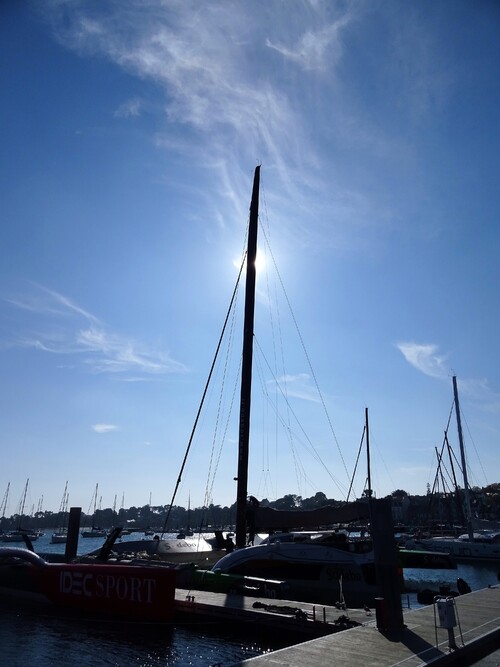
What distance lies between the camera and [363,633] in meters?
10.6

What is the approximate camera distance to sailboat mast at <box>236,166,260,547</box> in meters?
20.9

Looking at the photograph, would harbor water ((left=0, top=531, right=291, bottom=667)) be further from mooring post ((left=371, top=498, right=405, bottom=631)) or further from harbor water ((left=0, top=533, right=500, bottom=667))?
mooring post ((left=371, top=498, right=405, bottom=631))

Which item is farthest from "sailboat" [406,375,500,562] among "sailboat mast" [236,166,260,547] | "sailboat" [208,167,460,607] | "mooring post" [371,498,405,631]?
"mooring post" [371,498,405,631]

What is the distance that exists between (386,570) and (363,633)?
1356mm

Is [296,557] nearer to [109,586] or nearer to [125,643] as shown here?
[109,586]

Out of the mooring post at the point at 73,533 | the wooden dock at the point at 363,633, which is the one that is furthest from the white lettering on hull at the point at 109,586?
the mooring post at the point at 73,533

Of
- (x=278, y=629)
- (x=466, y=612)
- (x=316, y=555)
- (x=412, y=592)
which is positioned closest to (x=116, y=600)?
(x=278, y=629)

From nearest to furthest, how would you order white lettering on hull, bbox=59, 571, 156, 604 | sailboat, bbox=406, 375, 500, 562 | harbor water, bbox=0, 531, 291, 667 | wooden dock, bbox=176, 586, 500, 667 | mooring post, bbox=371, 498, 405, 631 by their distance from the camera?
wooden dock, bbox=176, 586, 500, 667
mooring post, bbox=371, 498, 405, 631
harbor water, bbox=0, 531, 291, 667
white lettering on hull, bbox=59, 571, 156, 604
sailboat, bbox=406, 375, 500, 562

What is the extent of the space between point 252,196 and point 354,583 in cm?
1824

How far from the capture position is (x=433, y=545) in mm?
46281

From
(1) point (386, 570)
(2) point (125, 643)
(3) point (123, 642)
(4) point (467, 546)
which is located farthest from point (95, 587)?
(4) point (467, 546)

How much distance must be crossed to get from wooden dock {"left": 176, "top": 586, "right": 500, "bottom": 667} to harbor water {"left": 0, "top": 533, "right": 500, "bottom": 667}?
50 cm

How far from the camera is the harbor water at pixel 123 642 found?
12.6m

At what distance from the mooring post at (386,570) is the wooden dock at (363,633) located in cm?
30
